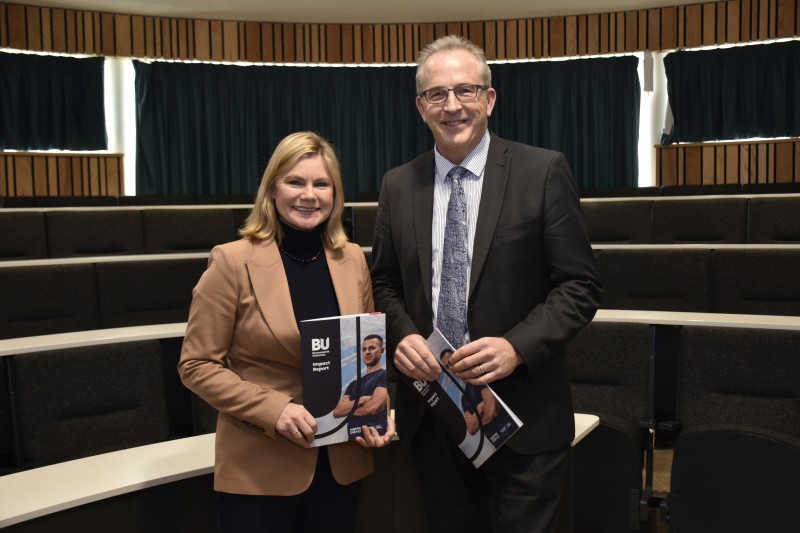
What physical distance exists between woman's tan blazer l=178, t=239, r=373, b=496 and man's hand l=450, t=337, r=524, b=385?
30 cm

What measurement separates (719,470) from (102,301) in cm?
278

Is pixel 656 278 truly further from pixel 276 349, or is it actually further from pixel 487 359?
pixel 276 349

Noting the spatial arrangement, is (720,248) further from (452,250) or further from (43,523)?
(43,523)

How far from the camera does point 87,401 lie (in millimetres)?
2604

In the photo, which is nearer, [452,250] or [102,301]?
[452,250]

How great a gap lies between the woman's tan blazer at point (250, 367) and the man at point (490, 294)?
197mm

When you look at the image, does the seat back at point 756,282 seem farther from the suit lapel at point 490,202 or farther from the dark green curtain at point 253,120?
the dark green curtain at point 253,120

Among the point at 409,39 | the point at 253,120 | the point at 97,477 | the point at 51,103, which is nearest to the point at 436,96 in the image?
the point at 97,477

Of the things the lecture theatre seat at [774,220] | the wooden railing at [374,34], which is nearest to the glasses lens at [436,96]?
the lecture theatre seat at [774,220]

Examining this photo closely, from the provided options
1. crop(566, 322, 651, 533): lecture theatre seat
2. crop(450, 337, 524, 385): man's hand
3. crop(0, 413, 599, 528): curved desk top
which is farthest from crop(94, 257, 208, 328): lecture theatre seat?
crop(450, 337, 524, 385): man's hand

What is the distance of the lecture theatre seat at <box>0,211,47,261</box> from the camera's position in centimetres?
484

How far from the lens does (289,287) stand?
1710 millimetres

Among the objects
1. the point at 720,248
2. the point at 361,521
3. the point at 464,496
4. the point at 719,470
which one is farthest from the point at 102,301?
the point at 720,248

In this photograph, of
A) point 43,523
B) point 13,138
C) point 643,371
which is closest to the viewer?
point 43,523
